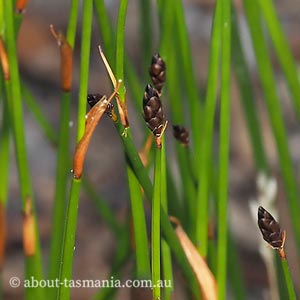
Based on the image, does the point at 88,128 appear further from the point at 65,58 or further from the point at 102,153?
the point at 102,153

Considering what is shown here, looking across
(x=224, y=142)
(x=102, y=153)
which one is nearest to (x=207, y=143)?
(x=224, y=142)

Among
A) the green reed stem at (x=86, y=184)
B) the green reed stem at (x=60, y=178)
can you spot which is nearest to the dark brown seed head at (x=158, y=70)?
the green reed stem at (x=60, y=178)

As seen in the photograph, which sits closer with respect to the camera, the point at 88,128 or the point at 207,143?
the point at 88,128

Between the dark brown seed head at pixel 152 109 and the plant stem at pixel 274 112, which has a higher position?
the plant stem at pixel 274 112

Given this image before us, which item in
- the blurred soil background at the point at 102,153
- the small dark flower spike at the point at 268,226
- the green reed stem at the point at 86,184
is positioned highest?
the blurred soil background at the point at 102,153

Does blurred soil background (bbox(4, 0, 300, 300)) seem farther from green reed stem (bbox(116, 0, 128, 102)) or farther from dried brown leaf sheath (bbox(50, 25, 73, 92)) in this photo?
green reed stem (bbox(116, 0, 128, 102))

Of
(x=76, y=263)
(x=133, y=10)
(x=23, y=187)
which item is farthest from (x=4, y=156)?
(x=133, y=10)

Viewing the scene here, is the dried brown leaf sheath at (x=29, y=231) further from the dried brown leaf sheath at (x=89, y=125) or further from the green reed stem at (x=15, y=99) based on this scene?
the dried brown leaf sheath at (x=89, y=125)
